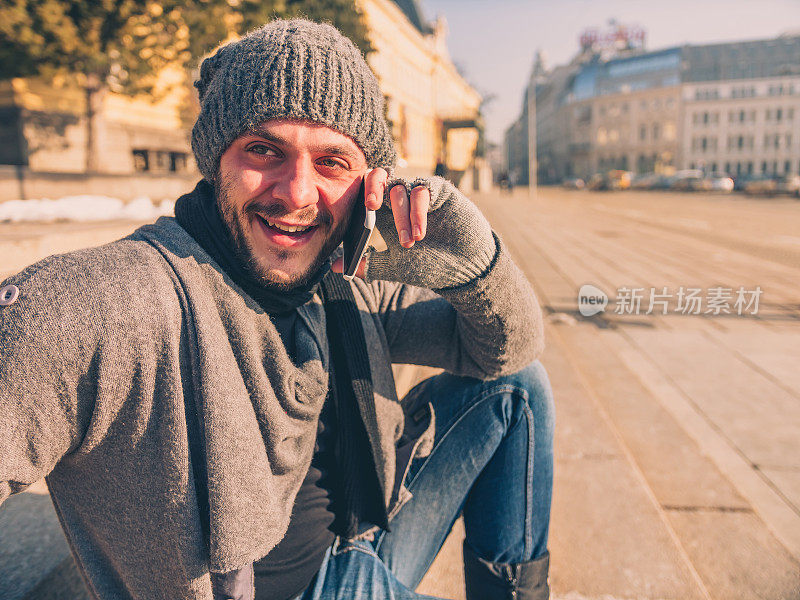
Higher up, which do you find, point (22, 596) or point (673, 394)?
point (22, 596)

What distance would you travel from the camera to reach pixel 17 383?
2.79 feet

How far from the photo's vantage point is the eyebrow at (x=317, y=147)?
1.25m

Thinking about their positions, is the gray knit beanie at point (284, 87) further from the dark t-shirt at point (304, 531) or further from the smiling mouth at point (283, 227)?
the dark t-shirt at point (304, 531)

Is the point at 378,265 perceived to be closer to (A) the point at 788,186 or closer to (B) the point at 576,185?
(A) the point at 788,186

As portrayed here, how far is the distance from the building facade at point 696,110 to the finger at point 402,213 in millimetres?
69915

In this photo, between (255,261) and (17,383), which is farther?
(255,261)

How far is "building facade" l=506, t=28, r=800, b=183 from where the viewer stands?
196 feet

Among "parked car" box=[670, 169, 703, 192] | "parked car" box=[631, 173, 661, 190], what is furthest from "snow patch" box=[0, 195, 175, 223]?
"parked car" box=[631, 173, 661, 190]

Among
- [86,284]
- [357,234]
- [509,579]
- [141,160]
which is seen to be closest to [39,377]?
[86,284]

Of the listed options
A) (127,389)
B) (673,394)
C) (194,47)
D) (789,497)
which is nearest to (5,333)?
(127,389)

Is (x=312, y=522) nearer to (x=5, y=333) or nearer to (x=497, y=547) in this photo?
(x=497, y=547)

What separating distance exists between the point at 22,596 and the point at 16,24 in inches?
311

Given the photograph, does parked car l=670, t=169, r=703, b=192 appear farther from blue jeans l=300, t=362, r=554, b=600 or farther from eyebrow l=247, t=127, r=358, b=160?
eyebrow l=247, t=127, r=358, b=160

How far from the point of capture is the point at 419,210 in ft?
4.43
